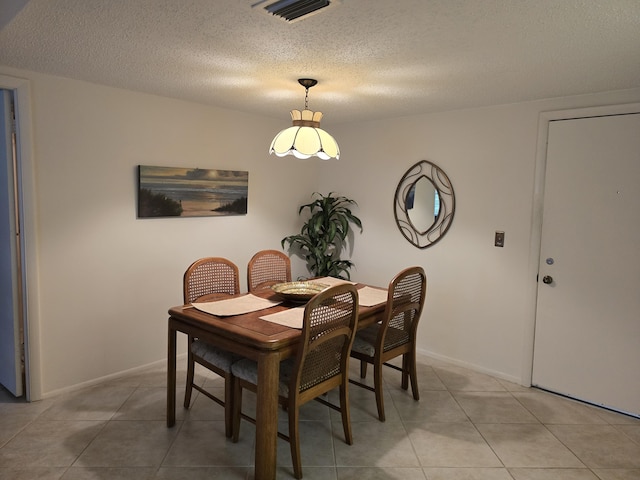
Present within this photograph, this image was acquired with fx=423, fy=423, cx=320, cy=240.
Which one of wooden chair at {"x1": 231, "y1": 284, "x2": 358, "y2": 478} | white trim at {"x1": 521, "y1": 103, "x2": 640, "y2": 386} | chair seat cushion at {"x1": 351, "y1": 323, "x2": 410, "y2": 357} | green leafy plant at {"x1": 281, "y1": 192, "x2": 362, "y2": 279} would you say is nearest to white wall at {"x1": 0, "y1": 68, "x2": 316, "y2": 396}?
green leafy plant at {"x1": 281, "y1": 192, "x2": 362, "y2": 279}

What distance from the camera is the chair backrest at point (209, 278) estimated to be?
2.73 meters

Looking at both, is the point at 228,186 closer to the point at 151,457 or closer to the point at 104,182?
the point at 104,182

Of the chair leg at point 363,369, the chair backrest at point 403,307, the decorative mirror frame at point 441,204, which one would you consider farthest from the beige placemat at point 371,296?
the decorative mirror frame at point 441,204

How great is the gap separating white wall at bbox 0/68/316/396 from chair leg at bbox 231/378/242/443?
1309 mm

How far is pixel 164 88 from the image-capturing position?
298cm

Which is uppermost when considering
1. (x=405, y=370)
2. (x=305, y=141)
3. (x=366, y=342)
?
(x=305, y=141)

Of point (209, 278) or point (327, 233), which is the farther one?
point (327, 233)

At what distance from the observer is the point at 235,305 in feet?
8.35

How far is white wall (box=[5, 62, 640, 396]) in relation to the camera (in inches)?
111

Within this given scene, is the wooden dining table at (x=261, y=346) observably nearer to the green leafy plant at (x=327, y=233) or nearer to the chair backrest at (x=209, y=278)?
the chair backrest at (x=209, y=278)

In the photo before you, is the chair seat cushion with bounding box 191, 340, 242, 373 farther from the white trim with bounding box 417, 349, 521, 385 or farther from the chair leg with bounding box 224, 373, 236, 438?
the white trim with bounding box 417, 349, 521, 385

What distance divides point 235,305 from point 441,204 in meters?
2.00

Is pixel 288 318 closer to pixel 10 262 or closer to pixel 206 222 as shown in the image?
pixel 206 222

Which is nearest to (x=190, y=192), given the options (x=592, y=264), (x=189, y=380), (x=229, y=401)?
(x=189, y=380)
